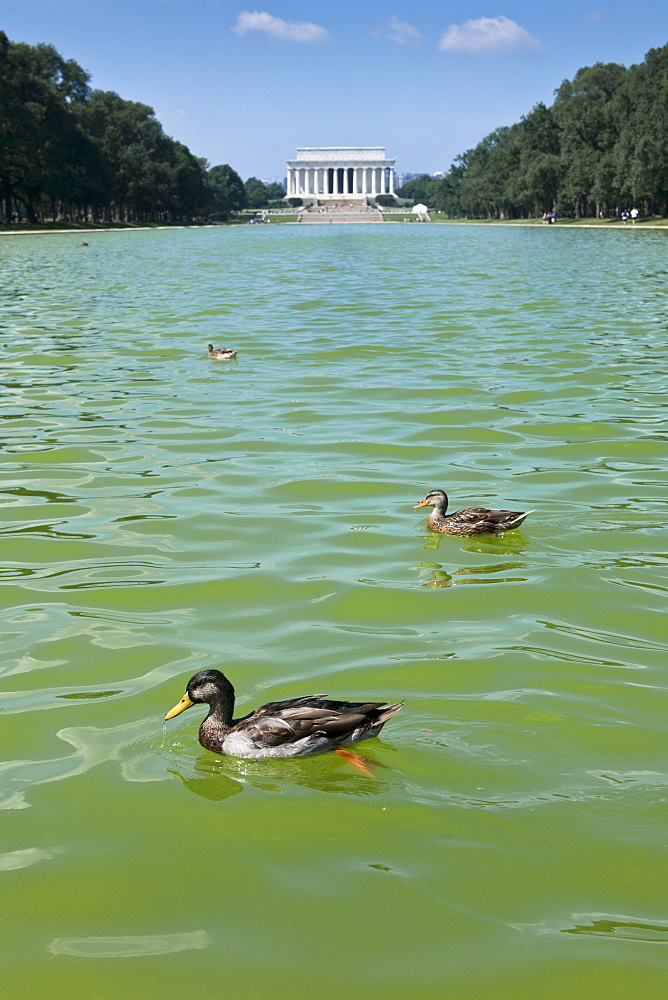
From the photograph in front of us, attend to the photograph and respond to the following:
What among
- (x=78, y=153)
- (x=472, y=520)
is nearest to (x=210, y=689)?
(x=472, y=520)

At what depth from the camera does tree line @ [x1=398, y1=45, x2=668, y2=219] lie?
299ft

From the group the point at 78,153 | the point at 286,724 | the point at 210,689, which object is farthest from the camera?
the point at 78,153

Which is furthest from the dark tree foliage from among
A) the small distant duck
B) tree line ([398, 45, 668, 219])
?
the small distant duck

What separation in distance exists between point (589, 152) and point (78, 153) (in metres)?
54.5

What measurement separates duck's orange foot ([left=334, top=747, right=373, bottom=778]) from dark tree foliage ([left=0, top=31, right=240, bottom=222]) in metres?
99.7

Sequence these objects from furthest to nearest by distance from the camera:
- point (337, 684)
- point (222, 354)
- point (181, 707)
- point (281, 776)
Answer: point (222, 354)
point (337, 684)
point (181, 707)
point (281, 776)

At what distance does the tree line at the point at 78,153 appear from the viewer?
323ft

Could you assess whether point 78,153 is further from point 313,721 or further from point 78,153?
point 313,721

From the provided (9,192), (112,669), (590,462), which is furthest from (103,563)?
(9,192)

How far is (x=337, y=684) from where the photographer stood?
6.60 m

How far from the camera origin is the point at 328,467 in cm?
1220

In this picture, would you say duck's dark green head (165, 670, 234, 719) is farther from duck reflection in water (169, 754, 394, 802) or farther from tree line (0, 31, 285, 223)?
tree line (0, 31, 285, 223)

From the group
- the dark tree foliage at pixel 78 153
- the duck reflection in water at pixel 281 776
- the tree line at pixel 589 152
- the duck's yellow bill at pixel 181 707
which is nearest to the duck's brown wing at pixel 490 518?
the duck reflection in water at pixel 281 776

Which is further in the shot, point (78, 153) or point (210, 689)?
point (78, 153)
